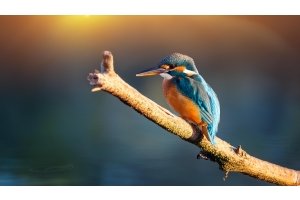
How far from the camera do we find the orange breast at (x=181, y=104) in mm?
2441

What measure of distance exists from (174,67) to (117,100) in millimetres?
327

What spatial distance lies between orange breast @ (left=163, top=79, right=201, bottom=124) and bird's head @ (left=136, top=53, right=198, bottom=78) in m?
0.05

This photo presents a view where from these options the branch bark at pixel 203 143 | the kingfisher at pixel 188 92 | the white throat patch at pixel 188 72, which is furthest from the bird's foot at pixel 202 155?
the white throat patch at pixel 188 72

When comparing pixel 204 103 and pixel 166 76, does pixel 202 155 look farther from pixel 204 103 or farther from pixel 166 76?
pixel 166 76

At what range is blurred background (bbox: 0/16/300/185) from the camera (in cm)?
254

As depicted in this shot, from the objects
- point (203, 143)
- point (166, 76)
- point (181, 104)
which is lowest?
point (203, 143)

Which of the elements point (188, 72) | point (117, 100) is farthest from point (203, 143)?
point (117, 100)

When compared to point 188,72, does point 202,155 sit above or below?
below

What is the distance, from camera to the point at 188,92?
246 cm

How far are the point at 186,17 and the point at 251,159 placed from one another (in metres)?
0.76

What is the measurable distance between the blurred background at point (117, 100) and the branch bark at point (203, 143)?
81mm

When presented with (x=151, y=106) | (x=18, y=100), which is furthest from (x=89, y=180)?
(x=151, y=106)

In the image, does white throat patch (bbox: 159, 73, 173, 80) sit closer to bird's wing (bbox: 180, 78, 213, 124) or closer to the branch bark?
bird's wing (bbox: 180, 78, 213, 124)
